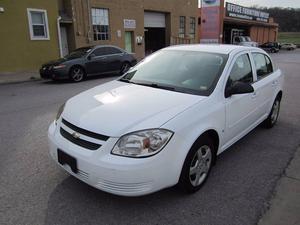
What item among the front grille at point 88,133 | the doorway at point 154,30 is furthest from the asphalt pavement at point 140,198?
the doorway at point 154,30

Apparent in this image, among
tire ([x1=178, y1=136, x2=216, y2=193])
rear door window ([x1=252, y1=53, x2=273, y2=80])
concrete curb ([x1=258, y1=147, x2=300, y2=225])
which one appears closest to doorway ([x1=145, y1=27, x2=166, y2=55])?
rear door window ([x1=252, y1=53, x2=273, y2=80])

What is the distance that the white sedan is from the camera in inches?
106

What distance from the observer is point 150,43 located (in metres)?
26.7

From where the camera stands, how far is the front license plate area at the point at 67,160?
288 cm

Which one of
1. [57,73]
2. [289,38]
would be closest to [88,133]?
[57,73]

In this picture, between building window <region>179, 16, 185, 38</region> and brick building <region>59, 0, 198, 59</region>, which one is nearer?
brick building <region>59, 0, 198, 59</region>

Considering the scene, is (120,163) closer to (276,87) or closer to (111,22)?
(276,87)

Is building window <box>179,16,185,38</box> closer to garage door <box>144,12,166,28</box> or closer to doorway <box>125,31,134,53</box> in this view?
garage door <box>144,12,166,28</box>

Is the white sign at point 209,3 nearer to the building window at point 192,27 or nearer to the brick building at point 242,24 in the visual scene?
the brick building at point 242,24

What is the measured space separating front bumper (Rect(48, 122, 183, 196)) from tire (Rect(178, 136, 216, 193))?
197 millimetres

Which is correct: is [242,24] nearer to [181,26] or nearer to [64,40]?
[181,26]

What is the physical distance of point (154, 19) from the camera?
23.9 meters

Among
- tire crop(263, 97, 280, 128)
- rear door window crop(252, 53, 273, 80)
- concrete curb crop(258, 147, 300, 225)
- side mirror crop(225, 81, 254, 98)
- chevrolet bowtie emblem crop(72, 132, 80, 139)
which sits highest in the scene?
rear door window crop(252, 53, 273, 80)

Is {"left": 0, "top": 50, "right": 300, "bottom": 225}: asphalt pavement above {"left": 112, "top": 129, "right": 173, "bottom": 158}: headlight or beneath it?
beneath
